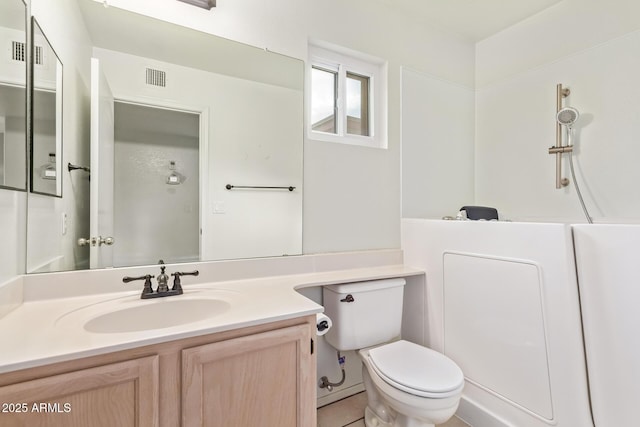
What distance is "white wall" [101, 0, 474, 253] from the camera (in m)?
1.50

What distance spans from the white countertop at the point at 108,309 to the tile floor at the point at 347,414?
78 cm

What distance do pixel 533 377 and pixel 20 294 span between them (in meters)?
2.11

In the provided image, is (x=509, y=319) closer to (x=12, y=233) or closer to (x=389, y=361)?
(x=389, y=361)

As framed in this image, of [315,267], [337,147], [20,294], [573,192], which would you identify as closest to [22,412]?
[20,294]

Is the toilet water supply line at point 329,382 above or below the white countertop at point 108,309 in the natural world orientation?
below

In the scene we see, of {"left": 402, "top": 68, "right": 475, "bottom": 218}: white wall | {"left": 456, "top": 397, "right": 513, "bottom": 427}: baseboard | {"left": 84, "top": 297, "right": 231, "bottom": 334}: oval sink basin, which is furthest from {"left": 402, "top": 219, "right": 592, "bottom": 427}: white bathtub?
{"left": 84, "top": 297, "right": 231, "bottom": 334}: oval sink basin

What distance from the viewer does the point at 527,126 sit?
2082mm

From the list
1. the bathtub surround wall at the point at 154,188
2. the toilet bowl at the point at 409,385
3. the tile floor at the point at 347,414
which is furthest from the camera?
the tile floor at the point at 347,414

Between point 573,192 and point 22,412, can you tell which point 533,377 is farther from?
Answer: point 22,412

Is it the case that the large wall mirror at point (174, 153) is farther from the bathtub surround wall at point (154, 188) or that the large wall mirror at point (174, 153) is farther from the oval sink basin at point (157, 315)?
the oval sink basin at point (157, 315)

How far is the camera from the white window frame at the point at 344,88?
5.79 feet

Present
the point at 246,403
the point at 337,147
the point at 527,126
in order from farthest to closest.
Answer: the point at 527,126, the point at 337,147, the point at 246,403

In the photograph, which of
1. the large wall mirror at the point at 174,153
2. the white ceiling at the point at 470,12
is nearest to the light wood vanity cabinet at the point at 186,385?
the large wall mirror at the point at 174,153

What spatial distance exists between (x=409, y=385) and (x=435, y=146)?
1.61 metres
